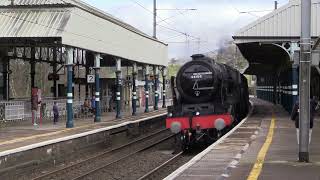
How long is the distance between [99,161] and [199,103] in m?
4.04

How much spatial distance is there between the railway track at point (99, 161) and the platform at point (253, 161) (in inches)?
148

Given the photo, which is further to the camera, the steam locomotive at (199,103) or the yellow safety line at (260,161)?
the steam locomotive at (199,103)

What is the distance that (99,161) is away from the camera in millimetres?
19297

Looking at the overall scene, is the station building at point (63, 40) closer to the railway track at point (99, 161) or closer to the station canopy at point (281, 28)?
the railway track at point (99, 161)

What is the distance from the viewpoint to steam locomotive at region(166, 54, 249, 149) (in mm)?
19297

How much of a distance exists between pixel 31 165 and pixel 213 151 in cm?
539

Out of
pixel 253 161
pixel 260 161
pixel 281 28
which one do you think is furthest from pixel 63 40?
pixel 260 161

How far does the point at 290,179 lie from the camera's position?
10141 millimetres

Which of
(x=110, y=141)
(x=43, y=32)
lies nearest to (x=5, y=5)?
(x=43, y=32)

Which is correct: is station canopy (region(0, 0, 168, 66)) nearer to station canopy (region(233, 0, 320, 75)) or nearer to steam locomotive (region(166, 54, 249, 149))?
steam locomotive (region(166, 54, 249, 149))

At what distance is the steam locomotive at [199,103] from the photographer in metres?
19.3

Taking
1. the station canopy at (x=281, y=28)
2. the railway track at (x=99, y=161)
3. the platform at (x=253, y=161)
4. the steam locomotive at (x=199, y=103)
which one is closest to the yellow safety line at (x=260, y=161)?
the platform at (x=253, y=161)

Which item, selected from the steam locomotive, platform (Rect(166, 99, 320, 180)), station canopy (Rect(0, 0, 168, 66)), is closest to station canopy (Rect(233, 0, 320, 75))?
station canopy (Rect(0, 0, 168, 66))

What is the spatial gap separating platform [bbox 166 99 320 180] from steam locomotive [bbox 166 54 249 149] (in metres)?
1.18
